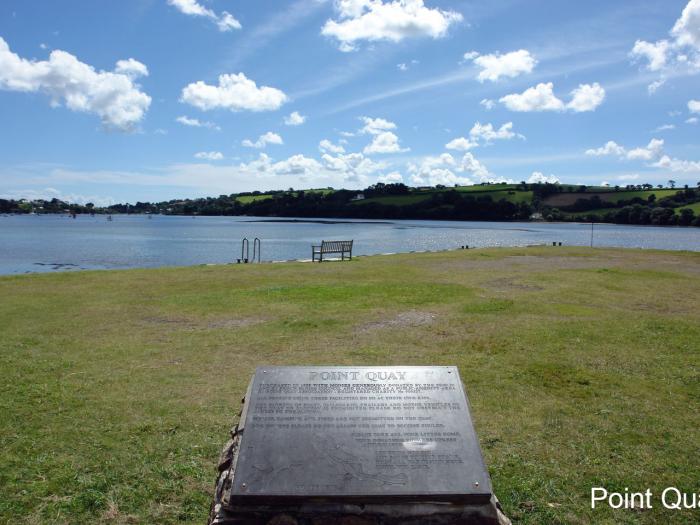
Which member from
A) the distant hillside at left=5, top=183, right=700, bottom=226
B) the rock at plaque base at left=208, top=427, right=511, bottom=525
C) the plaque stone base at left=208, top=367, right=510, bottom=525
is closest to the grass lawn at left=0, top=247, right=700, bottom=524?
A: the rock at plaque base at left=208, top=427, right=511, bottom=525

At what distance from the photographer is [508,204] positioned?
14088 cm

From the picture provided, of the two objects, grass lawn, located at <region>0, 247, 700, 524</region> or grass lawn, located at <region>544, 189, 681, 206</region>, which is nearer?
grass lawn, located at <region>0, 247, 700, 524</region>

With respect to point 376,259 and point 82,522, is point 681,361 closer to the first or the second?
point 82,522

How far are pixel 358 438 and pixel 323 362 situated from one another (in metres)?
4.82

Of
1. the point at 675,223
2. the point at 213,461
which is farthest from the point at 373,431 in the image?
the point at 675,223

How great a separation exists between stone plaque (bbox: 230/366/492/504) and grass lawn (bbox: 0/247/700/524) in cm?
120

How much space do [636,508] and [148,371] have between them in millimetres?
7012

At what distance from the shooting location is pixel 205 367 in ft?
28.8

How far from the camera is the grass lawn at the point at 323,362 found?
17.2 feet

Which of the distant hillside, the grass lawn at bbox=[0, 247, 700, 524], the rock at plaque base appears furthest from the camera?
the distant hillside

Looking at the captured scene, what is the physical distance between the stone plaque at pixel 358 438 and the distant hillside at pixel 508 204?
12926 centimetres

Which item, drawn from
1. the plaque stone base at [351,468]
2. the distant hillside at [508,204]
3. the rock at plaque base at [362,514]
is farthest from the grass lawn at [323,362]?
the distant hillside at [508,204]

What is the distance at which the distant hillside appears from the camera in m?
123

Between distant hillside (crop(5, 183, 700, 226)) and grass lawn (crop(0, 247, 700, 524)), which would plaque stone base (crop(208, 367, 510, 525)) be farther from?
distant hillside (crop(5, 183, 700, 226))
